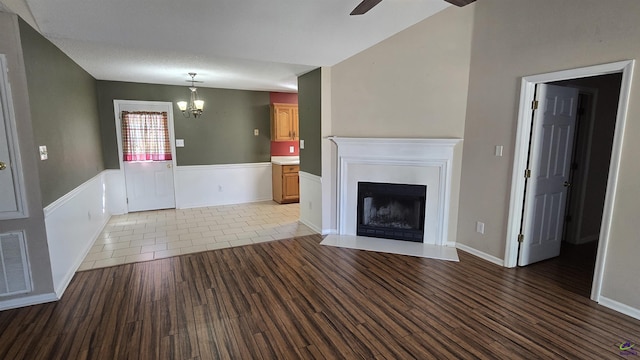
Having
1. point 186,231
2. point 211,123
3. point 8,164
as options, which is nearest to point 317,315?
point 8,164

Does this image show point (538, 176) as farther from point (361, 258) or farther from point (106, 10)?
point (106, 10)

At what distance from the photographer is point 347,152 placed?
167 inches

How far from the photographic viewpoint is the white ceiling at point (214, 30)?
2.58 meters

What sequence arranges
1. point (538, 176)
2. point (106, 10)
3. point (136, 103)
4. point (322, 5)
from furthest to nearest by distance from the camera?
1. point (136, 103)
2. point (538, 176)
3. point (322, 5)
4. point (106, 10)

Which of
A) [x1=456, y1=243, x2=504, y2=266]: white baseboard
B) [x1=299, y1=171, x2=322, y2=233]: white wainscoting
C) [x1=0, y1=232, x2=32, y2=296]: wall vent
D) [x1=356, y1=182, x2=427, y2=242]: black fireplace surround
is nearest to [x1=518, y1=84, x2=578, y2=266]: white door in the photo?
[x1=456, y1=243, x2=504, y2=266]: white baseboard

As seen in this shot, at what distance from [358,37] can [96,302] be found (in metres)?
3.64

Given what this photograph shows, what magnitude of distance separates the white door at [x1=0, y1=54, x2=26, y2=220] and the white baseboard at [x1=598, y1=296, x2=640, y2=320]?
4869mm

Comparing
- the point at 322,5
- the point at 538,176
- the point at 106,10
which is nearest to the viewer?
the point at 106,10

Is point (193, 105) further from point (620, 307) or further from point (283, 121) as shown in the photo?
point (620, 307)

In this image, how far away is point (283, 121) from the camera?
6.48m

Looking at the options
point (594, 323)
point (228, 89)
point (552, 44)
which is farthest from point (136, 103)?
point (594, 323)

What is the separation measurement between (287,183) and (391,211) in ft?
8.93

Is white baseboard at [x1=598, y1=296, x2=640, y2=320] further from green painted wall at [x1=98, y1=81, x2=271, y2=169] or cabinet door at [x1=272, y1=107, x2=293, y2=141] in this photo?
green painted wall at [x1=98, y1=81, x2=271, y2=169]

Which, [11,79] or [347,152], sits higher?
[11,79]
